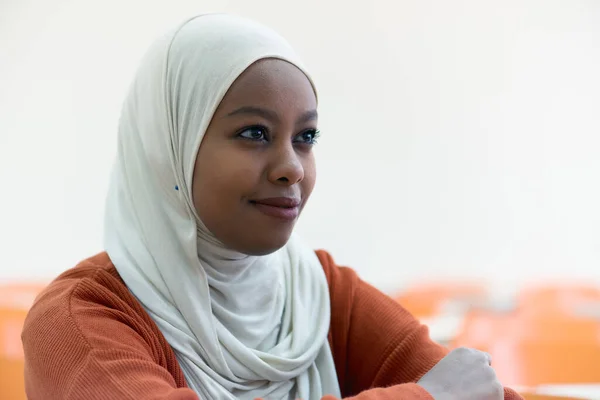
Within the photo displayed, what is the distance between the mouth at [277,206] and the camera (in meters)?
1.12

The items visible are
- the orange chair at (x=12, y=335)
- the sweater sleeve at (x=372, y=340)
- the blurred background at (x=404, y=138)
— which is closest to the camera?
the sweater sleeve at (x=372, y=340)

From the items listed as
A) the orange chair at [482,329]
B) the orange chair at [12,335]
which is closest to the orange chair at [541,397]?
the orange chair at [482,329]

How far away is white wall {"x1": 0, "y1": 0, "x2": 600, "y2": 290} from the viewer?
2.91 metres

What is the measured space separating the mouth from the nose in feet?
0.09

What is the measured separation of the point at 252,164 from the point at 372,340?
44 centimetres

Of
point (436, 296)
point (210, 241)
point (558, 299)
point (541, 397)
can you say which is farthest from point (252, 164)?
point (558, 299)

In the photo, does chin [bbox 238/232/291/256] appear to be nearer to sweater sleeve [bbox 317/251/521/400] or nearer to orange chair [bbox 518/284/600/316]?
sweater sleeve [bbox 317/251/521/400]

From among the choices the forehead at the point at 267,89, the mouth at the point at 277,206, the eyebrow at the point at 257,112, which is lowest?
the mouth at the point at 277,206

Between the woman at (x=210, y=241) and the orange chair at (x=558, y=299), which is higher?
the woman at (x=210, y=241)

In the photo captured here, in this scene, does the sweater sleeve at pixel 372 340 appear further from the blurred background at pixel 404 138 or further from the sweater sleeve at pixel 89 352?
the blurred background at pixel 404 138

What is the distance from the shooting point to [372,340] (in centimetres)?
132

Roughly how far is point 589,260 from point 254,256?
239cm

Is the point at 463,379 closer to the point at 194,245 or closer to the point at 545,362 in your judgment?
the point at 194,245

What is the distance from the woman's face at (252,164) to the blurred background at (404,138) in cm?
172
